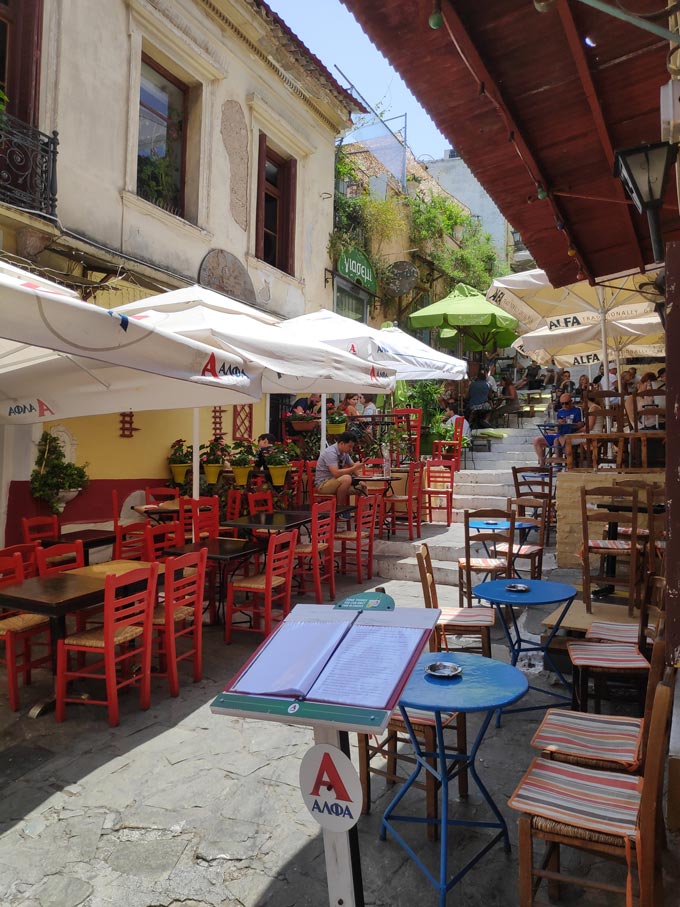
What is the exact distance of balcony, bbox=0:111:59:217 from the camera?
7164mm

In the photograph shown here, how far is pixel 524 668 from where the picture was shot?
5004 millimetres

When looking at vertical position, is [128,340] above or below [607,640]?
above

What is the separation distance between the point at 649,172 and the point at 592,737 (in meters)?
3.45

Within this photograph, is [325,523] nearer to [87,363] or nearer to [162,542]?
[162,542]

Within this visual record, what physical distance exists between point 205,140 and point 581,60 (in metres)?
8.51

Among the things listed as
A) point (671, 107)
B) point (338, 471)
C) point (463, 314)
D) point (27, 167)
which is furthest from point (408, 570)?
point (463, 314)

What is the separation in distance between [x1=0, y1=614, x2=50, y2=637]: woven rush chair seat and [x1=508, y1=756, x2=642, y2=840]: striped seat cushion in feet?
11.0

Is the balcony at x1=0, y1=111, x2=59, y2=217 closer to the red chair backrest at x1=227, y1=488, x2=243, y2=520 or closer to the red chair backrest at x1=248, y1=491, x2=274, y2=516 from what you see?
the red chair backrest at x1=227, y1=488, x2=243, y2=520

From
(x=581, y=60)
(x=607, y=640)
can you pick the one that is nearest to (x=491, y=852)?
(x=607, y=640)

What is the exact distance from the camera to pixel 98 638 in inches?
160

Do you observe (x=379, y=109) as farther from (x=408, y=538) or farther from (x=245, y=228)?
(x=408, y=538)

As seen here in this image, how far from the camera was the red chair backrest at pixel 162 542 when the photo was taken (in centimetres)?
556

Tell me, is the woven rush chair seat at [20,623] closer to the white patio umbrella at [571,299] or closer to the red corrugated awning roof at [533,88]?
the red corrugated awning roof at [533,88]

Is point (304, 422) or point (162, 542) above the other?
point (304, 422)
